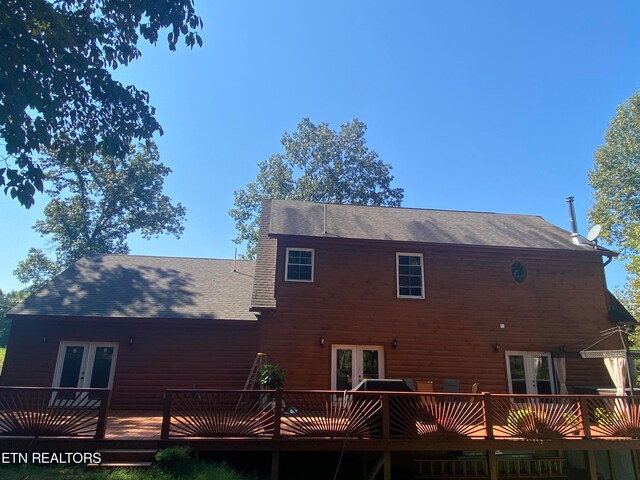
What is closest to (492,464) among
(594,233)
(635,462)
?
(635,462)

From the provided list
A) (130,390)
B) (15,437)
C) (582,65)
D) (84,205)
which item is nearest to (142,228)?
(84,205)

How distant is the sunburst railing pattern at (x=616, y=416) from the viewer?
784 centimetres

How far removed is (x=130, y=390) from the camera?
11.0m

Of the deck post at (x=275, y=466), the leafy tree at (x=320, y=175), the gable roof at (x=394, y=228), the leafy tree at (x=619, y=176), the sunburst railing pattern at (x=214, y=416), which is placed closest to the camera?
the deck post at (x=275, y=466)

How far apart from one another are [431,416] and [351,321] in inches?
164

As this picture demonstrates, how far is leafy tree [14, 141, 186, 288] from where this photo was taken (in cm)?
2530

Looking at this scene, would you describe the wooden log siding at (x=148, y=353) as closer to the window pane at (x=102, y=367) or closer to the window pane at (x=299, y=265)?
the window pane at (x=102, y=367)

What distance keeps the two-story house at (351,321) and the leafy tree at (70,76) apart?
542 cm

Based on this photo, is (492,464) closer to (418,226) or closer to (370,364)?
(370,364)

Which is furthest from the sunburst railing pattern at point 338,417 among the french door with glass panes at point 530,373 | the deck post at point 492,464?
the french door with glass panes at point 530,373

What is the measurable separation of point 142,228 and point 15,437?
22902 mm

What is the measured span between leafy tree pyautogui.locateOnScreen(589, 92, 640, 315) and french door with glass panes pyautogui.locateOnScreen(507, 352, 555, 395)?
53.1 ft

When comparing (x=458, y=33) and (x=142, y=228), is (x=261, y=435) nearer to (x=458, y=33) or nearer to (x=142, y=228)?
(x=458, y=33)

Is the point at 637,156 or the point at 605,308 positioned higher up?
the point at 637,156
